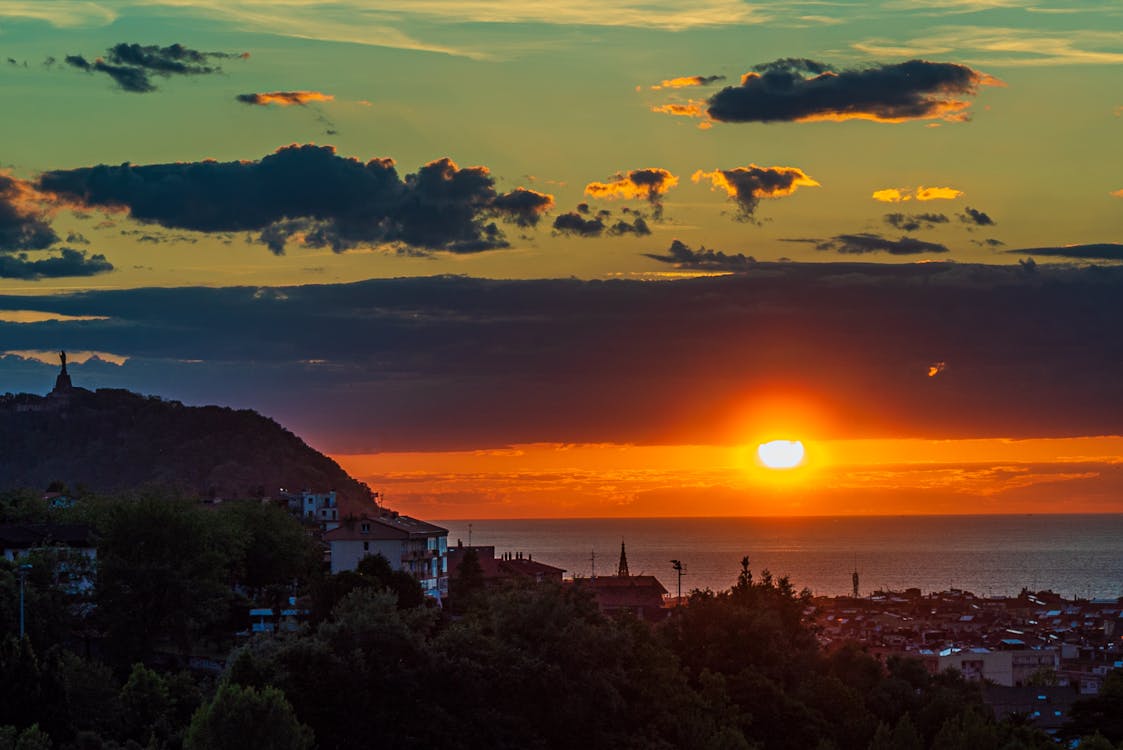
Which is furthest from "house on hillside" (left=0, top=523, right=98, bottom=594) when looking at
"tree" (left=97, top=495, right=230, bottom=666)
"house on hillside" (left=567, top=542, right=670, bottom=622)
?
"house on hillside" (left=567, top=542, right=670, bottom=622)

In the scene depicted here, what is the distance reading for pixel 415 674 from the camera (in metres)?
51.2

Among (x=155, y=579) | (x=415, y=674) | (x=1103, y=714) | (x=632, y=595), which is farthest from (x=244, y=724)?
(x=632, y=595)

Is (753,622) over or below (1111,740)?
over

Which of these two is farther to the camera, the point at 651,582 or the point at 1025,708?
the point at 651,582

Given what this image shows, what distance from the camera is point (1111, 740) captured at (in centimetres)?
6097

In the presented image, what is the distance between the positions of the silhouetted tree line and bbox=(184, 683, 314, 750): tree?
0.18ft

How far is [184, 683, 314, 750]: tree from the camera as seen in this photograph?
42719 millimetres

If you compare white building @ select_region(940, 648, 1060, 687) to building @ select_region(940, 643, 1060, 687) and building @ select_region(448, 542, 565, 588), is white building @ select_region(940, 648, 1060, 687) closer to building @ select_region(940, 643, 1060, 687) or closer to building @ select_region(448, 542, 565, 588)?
building @ select_region(940, 643, 1060, 687)

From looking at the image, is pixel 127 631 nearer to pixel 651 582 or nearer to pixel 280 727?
pixel 280 727

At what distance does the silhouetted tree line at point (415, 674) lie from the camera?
48.6 metres

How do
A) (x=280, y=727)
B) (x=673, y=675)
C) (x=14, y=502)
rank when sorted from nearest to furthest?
(x=280, y=727)
(x=673, y=675)
(x=14, y=502)

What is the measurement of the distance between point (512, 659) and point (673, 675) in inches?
294

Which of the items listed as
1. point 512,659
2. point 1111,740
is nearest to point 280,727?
point 512,659

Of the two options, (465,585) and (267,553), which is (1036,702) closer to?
(465,585)
